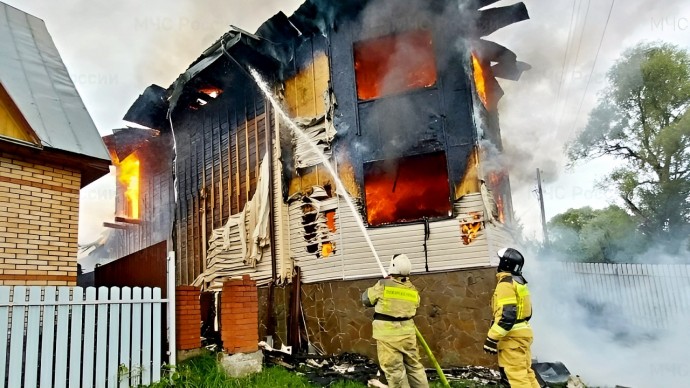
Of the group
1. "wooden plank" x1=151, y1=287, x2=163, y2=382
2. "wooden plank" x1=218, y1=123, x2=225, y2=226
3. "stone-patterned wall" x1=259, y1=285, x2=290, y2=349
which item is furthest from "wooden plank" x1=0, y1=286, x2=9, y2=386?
"wooden plank" x1=218, y1=123, x2=225, y2=226

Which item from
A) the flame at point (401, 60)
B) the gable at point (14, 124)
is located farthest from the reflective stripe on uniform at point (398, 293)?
the flame at point (401, 60)

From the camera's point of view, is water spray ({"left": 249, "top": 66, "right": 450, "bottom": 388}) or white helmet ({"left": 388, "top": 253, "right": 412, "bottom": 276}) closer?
white helmet ({"left": 388, "top": 253, "right": 412, "bottom": 276})

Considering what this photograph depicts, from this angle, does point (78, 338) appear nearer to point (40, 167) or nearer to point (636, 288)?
point (40, 167)

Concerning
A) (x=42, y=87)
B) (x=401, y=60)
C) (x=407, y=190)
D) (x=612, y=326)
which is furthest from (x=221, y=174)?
(x=612, y=326)

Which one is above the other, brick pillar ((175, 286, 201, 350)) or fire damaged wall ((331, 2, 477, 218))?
fire damaged wall ((331, 2, 477, 218))

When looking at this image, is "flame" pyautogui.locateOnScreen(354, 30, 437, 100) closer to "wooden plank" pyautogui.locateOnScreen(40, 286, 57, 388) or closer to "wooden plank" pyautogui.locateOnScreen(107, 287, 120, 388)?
"wooden plank" pyautogui.locateOnScreen(107, 287, 120, 388)

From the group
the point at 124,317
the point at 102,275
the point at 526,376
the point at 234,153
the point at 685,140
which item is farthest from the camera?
the point at 685,140

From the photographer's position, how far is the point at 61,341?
16.4ft

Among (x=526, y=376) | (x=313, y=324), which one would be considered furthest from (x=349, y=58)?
(x=526, y=376)

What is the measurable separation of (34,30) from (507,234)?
1023cm

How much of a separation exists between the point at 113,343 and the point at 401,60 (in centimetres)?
805

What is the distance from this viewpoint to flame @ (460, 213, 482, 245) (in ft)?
29.6

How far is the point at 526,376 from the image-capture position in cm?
503

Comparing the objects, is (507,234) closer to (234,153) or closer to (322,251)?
(322,251)
